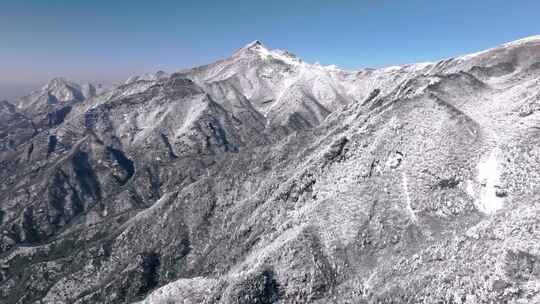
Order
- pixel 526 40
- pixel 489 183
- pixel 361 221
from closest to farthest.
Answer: pixel 489 183 < pixel 361 221 < pixel 526 40

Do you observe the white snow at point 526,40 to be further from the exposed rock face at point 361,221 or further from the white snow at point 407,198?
the white snow at point 407,198

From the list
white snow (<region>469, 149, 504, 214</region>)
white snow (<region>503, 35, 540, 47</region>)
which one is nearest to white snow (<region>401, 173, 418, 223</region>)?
white snow (<region>469, 149, 504, 214</region>)

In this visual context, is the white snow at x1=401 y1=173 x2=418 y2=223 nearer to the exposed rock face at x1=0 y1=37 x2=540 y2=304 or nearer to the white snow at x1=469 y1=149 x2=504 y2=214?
the exposed rock face at x1=0 y1=37 x2=540 y2=304

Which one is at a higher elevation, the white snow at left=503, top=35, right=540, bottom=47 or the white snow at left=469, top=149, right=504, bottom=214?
the white snow at left=503, top=35, right=540, bottom=47

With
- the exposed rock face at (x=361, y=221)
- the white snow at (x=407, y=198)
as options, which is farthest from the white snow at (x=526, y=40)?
the white snow at (x=407, y=198)

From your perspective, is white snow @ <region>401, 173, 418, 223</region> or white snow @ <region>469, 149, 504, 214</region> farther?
white snow @ <region>401, 173, 418, 223</region>

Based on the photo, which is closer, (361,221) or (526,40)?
(361,221)

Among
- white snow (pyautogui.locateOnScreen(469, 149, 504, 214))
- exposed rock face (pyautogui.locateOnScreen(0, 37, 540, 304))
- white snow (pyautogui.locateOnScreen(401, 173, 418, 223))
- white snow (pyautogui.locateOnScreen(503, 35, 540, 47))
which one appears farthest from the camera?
white snow (pyautogui.locateOnScreen(503, 35, 540, 47))

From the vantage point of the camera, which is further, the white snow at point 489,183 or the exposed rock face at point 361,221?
the white snow at point 489,183

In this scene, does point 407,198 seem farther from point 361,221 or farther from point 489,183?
point 489,183

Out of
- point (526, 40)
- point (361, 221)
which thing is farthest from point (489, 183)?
point (526, 40)

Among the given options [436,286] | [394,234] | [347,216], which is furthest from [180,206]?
[436,286]
